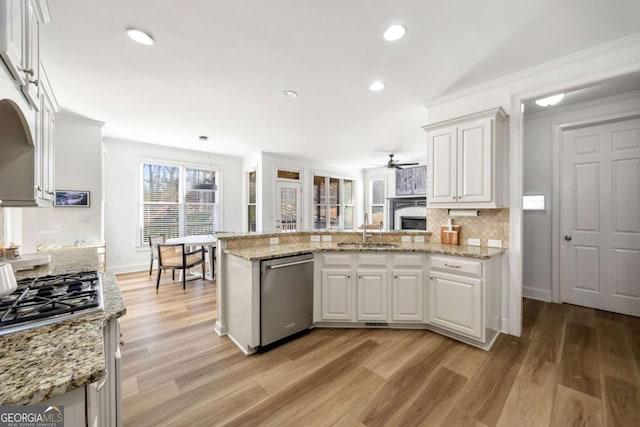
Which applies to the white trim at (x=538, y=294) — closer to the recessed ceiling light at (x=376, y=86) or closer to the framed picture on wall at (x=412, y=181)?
the recessed ceiling light at (x=376, y=86)

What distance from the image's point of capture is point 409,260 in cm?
275

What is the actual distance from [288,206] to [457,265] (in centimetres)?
481

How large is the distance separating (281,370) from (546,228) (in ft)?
13.0

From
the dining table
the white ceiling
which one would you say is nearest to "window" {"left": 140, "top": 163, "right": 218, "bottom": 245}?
the dining table

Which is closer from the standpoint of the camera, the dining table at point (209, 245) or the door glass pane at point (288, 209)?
the dining table at point (209, 245)

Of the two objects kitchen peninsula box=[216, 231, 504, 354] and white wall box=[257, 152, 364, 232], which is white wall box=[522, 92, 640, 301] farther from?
white wall box=[257, 152, 364, 232]

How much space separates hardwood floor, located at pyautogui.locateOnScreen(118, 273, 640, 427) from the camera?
164 centimetres

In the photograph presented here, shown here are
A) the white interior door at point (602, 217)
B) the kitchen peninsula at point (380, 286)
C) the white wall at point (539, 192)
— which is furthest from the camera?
the white wall at point (539, 192)

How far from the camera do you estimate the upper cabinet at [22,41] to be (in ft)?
3.09

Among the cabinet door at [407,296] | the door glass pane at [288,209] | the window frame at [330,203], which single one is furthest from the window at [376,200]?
the cabinet door at [407,296]

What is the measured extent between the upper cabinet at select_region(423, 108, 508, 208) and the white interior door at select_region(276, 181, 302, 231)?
4207 millimetres

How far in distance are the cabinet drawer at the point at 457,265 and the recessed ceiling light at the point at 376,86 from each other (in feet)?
6.40

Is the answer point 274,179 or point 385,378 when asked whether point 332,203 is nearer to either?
point 274,179

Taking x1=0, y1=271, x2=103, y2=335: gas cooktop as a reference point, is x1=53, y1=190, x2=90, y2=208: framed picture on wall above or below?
above
